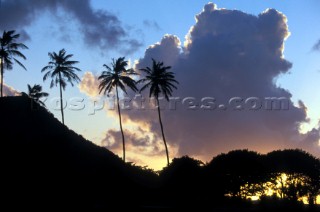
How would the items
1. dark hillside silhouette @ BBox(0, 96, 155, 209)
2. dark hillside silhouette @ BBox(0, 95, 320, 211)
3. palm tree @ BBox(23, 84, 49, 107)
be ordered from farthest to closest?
palm tree @ BBox(23, 84, 49, 107) < dark hillside silhouette @ BBox(0, 95, 320, 211) < dark hillside silhouette @ BBox(0, 96, 155, 209)

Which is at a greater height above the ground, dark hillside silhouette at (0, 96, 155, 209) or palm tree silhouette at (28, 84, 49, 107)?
palm tree silhouette at (28, 84, 49, 107)

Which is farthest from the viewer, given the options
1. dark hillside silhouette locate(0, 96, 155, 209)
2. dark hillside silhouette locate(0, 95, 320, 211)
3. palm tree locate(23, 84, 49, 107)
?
palm tree locate(23, 84, 49, 107)

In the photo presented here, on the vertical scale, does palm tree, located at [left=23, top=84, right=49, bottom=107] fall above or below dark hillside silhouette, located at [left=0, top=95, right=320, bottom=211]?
above

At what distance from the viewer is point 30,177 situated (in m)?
34.3

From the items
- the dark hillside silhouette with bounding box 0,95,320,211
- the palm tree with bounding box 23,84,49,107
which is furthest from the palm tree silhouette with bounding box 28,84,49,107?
the dark hillside silhouette with bounding box 0,95,320,211

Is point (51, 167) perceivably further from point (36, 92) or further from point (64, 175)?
point (36, 92)

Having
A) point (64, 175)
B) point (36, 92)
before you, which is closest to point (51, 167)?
point (64, 175)

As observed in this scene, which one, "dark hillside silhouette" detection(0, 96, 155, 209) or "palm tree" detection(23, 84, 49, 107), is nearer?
"dark hillside silhouette" detection(0, 96, 155, 209)

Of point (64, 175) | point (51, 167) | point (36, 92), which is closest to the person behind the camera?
point (51, 167)

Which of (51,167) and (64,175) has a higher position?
(51,167)

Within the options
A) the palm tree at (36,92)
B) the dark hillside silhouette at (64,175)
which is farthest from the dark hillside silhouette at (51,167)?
the palm tree at (36,92)

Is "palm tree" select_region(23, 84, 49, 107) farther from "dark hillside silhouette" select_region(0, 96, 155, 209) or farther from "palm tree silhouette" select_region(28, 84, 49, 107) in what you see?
"dark hillside silhouette" select_region(0, 96, 155, 209)

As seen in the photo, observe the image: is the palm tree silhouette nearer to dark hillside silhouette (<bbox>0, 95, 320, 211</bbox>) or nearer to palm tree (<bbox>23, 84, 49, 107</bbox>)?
palm tree (<bbox>23, 84, 49, 107</bbox>)

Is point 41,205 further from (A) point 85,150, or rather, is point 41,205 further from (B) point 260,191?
(B) point 260,191
